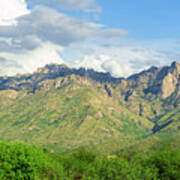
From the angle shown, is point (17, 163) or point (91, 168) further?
point (91, 168)

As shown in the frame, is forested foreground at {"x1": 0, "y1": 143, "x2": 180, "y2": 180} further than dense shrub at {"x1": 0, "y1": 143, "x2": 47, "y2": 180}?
Yes

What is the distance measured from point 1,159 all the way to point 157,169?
74.5m

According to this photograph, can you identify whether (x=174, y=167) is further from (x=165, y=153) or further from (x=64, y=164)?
(x=64, y=164)

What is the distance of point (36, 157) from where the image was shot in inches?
5017

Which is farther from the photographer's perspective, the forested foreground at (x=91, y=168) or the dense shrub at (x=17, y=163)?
the forested foreground at (x=91, y=168)

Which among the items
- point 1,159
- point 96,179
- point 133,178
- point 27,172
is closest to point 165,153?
point 133,178

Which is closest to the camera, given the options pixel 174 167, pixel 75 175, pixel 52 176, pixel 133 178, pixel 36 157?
pixel 133 178

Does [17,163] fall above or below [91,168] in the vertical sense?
above

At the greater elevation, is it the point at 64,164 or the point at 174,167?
the point at 174,167

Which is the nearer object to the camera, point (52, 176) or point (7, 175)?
point (7, 175)

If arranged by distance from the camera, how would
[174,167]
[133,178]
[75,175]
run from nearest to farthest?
[133,178] < [174,167] < [75,175]

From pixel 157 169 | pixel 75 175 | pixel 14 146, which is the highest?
pixel 14 146

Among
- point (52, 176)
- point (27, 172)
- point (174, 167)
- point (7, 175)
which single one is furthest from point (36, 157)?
point (174, 167)

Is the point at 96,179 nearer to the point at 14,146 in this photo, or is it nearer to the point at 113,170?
the point at 113,170
